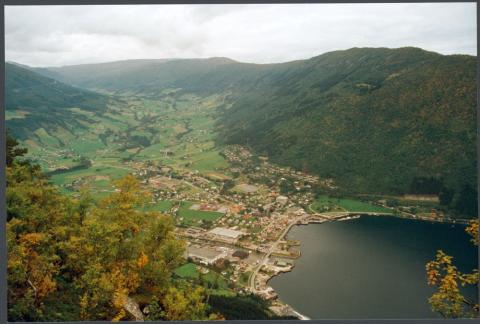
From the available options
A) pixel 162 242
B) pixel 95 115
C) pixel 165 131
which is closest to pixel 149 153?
pixel 165 131

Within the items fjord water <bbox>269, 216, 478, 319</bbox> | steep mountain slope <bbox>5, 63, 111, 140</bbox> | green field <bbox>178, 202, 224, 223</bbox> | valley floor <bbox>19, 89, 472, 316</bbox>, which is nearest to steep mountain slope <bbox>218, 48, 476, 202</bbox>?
valley floor <bbox>19, 89, 472, 316</bbox>

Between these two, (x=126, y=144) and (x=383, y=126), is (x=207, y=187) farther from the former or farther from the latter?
(x=383, y=126)

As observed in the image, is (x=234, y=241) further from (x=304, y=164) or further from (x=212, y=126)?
(x=212, y=126)

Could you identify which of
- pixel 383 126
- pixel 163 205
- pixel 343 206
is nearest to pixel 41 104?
pixel 163 205

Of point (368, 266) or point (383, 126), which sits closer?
point (368, 266)

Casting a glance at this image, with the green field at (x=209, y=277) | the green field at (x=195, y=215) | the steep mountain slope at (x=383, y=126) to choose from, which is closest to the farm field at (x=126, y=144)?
the green field at (x=195, y=215)

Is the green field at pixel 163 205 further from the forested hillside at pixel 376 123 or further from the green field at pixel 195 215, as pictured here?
the forested hillside at pixel 376 123
